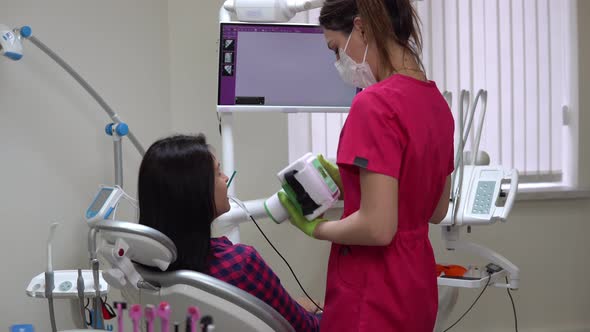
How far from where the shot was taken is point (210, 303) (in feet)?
3.84

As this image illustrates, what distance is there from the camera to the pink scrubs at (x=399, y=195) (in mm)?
1300

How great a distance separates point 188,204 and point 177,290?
188 mm

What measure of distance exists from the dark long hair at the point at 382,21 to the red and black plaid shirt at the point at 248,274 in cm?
49

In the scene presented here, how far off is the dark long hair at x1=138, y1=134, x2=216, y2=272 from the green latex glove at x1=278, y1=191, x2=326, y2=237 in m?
0.24

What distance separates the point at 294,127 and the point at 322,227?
60.3 inches

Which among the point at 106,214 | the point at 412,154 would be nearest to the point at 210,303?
the point at 412,154

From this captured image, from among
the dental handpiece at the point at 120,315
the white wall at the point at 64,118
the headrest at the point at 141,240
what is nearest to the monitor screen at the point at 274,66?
the white wall at the point at 64,118

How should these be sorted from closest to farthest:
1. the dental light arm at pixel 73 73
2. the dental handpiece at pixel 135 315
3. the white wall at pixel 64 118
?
the dental handpiece at pixel 135 315
the dental light arm at pixel 73 73
the white wall at pixel 64 118

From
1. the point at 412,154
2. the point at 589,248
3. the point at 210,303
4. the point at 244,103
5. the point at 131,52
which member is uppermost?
the point at 131,52

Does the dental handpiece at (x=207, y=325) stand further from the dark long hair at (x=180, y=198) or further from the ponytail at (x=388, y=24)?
the ponytail at (x=388, y=24)

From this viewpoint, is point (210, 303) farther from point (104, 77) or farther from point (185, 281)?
point (104, 77)

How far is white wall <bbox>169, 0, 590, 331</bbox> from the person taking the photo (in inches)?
110

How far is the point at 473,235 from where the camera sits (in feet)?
10.2

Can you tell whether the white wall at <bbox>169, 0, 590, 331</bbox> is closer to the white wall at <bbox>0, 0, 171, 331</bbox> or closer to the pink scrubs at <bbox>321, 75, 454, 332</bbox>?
the white wall at <bbox>0, 0, 171, 331</bbox>
